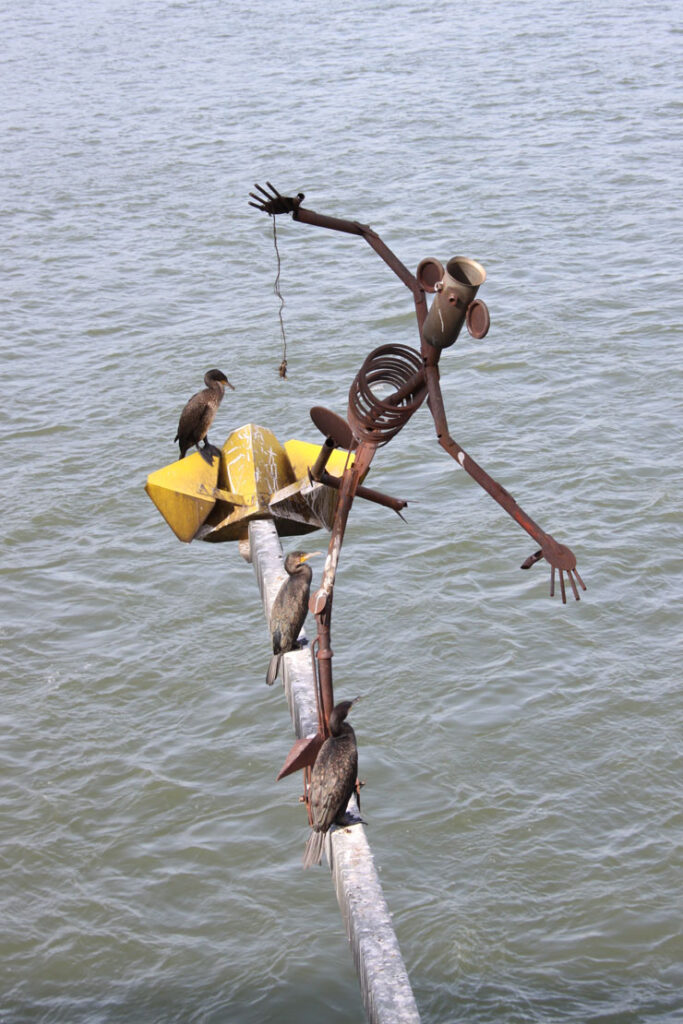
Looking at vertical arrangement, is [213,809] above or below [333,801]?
below

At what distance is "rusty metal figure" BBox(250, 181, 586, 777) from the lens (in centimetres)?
554

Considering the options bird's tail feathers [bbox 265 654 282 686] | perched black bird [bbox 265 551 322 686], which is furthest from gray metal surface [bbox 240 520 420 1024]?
bird's tail feathers [bbox 265 654 282 686]

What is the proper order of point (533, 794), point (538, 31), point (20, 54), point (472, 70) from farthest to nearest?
point (20, 54)
point (538, 31)
point (472, 70)
point (533, 794)

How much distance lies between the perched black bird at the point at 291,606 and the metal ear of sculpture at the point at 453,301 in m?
1.80

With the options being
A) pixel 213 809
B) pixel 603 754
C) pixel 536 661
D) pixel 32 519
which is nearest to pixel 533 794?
pixel 603 754

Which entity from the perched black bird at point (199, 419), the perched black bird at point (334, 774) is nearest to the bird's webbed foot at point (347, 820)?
the perched black bird at point (334, 774)

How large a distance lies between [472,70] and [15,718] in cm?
2485

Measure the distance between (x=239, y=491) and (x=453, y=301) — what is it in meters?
3.40

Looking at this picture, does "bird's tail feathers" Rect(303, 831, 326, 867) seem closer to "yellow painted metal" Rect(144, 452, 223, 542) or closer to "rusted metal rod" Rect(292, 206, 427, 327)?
"rusted metal rod" Rect(292, 206, 427, 327)

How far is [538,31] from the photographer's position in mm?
36375

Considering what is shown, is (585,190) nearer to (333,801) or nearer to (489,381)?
(489,381)

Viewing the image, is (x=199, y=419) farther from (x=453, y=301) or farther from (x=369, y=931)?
(x=369, y=931)

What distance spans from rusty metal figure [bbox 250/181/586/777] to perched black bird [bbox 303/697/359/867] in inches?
3.2

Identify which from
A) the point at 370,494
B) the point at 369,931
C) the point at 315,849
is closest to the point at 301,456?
the point at 370,494
